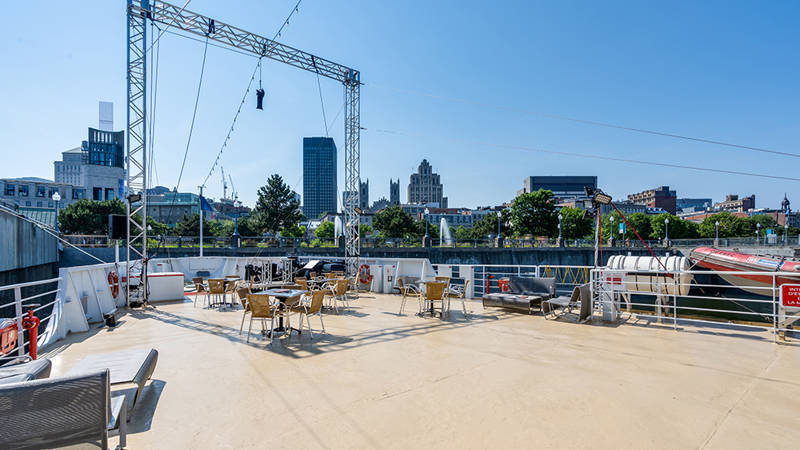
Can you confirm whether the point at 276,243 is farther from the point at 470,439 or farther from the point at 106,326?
the point at 470,439

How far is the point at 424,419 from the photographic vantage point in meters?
3.39

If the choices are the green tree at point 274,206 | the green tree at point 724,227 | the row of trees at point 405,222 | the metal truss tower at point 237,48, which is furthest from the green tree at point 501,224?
the metal truss tower at point 237,48

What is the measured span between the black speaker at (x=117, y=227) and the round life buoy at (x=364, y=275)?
6.82 meters

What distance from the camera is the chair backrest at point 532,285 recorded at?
8.91 m

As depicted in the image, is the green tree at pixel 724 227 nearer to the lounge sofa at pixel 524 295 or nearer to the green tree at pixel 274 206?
the green tree at pixel 274 206

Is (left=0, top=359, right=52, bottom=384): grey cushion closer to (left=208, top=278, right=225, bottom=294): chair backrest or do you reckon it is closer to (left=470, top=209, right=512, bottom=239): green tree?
(left=208, top=278, right=225, bottom=294): chair backrest

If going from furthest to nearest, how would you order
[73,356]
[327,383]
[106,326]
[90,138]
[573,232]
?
[90,138] → [573,232] → [106,326] → [73,356] → [327,383]

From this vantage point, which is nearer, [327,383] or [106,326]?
[327,383]

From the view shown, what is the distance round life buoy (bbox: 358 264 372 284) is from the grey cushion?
994cm

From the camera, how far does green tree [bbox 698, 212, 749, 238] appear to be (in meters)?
84.8

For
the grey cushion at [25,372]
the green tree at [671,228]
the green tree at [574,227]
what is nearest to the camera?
the grey cushion at [25,372]

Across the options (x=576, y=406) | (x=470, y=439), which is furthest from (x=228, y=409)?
(x=576, y=406)

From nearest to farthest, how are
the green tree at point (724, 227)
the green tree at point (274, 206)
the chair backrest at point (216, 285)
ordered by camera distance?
the chair backrest at point (216, 285) < the green tree at point (274, 206) < the green tree at point (724, 227)

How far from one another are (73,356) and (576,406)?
22.0 feet
